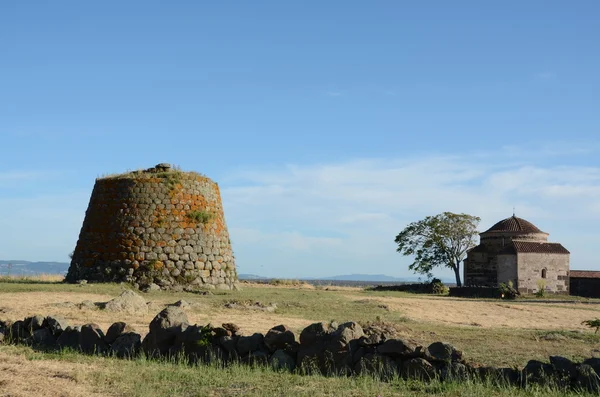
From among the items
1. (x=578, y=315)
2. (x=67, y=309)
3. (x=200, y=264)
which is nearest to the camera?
(x=67, y=309)

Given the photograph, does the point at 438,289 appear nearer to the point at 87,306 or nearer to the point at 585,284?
the point at 585,284

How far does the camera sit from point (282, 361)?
397 inches

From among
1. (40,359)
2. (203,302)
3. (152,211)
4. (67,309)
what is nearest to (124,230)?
(152,211)

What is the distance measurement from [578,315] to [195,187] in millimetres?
17019

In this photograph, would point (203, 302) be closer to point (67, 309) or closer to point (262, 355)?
point (67, 309)

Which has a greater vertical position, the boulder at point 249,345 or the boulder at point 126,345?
the boulder at point 249,345

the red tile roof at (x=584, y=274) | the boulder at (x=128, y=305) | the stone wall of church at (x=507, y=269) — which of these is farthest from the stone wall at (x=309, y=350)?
the red tile roof at (x=584, y=274)

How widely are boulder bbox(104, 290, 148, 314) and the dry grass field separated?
0.92ft

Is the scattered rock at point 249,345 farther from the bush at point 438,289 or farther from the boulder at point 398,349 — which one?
the bush at point 438,289

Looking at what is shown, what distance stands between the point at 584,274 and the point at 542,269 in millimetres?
4443

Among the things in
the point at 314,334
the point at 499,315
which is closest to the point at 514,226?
the point at 499,315

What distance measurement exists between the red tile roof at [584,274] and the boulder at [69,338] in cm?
4651

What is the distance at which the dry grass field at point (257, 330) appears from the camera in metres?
8.51

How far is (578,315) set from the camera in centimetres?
2567
